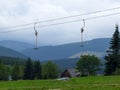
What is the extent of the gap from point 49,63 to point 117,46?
56498mm

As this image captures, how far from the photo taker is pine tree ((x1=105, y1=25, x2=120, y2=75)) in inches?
3213

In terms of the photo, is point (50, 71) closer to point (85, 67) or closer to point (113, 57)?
point (85, 67)

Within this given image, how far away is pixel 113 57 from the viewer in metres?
84.2

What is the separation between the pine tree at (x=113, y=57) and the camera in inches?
3213

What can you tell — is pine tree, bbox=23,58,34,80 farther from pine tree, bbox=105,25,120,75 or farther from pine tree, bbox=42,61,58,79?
pine tree, bbox=105,25,120,75

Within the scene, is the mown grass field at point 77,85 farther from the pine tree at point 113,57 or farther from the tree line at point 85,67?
the pine tree at point 113,57

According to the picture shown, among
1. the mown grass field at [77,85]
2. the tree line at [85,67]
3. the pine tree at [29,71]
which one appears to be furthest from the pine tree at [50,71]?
the mown grass field at [77,85]

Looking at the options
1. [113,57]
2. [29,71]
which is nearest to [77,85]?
[113,57]

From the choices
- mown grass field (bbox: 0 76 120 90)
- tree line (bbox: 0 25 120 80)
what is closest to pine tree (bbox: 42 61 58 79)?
tree line (bbox: 0 25 120 80)

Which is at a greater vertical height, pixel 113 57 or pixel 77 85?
pixel 113 57

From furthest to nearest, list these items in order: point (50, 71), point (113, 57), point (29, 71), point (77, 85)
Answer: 1. point (50, 71)
2. point (29, 71)
3. point (113, 57)
4. point (77, 85)

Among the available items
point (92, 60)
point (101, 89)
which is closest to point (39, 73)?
point (92, 60)

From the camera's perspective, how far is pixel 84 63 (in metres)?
112

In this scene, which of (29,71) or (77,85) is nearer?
(77,85)
